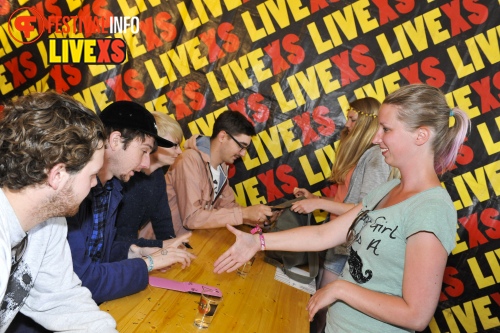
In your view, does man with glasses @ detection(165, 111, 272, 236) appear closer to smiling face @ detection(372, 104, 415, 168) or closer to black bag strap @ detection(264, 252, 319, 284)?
black bag strap @ detection(264, 252, 319, 284)

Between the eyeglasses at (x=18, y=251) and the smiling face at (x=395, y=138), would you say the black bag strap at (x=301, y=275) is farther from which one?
the eyeglasses at (x=18, y=251)

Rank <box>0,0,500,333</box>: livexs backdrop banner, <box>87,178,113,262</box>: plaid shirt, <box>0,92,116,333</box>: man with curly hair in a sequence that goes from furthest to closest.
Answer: <box>0,0,500,333</box>: livexs backdrop banner < <box>87,178,113,262</box>: plaid shirt < <box>0,92,116,333</box>: man with curly hair

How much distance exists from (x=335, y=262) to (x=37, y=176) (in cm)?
205

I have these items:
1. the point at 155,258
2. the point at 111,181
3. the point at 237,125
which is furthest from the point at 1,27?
the point at 155,258

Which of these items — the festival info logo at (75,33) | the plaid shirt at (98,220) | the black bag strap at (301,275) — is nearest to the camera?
the plaid shirt at (98,220)

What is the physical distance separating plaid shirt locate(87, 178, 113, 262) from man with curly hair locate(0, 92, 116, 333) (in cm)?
53

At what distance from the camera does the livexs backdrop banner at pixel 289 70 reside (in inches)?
137

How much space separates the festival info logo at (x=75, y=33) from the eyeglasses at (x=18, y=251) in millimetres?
2976

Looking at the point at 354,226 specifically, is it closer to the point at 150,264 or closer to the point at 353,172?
the point at 150,264

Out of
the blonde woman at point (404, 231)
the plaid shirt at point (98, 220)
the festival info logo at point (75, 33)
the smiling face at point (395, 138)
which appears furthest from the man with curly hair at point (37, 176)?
the festival info logo at point (75, 33)

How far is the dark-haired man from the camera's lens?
1.72m

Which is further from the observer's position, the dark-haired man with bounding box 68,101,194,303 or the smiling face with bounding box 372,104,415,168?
the dark-haired man with bounding box 68,101,194,303

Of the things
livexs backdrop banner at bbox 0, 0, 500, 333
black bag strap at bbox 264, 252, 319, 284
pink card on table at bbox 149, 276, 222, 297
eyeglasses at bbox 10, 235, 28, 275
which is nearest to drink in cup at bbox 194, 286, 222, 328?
pink card on table at bbox 149, 276, 222, 297

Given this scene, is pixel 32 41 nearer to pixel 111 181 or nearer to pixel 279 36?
pixel 279 36
